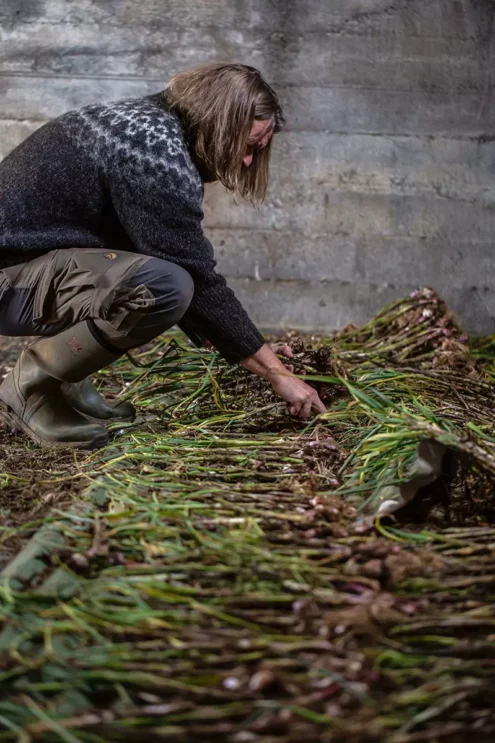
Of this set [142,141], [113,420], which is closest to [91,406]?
[113,420]

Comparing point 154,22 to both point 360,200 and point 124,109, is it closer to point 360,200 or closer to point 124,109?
point 360,200

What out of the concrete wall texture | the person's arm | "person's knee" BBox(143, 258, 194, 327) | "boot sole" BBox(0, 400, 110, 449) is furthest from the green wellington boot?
the concrete wall texture

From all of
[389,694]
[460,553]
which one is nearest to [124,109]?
[460,553]

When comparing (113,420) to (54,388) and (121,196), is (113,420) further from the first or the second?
(121,196)

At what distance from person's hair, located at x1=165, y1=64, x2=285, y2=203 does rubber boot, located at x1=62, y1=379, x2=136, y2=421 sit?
0.74 meters

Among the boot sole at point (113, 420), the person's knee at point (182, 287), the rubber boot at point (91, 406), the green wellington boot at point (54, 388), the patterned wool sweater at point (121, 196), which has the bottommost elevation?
the boot sole at point (113, 420)

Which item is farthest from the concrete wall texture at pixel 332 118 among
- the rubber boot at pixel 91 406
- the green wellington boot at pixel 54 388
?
the green wellington boot at pixel 54 388

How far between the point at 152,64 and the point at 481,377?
6.33 ft

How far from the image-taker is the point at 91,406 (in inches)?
98.8

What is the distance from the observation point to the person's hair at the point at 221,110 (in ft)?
7.00

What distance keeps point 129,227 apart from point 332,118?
70.5 inches

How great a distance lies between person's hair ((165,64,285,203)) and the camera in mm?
2133

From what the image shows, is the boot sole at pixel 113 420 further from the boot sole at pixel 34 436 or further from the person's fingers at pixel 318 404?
the person's fingers at pixel 318 404

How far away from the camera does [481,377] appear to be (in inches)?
116
